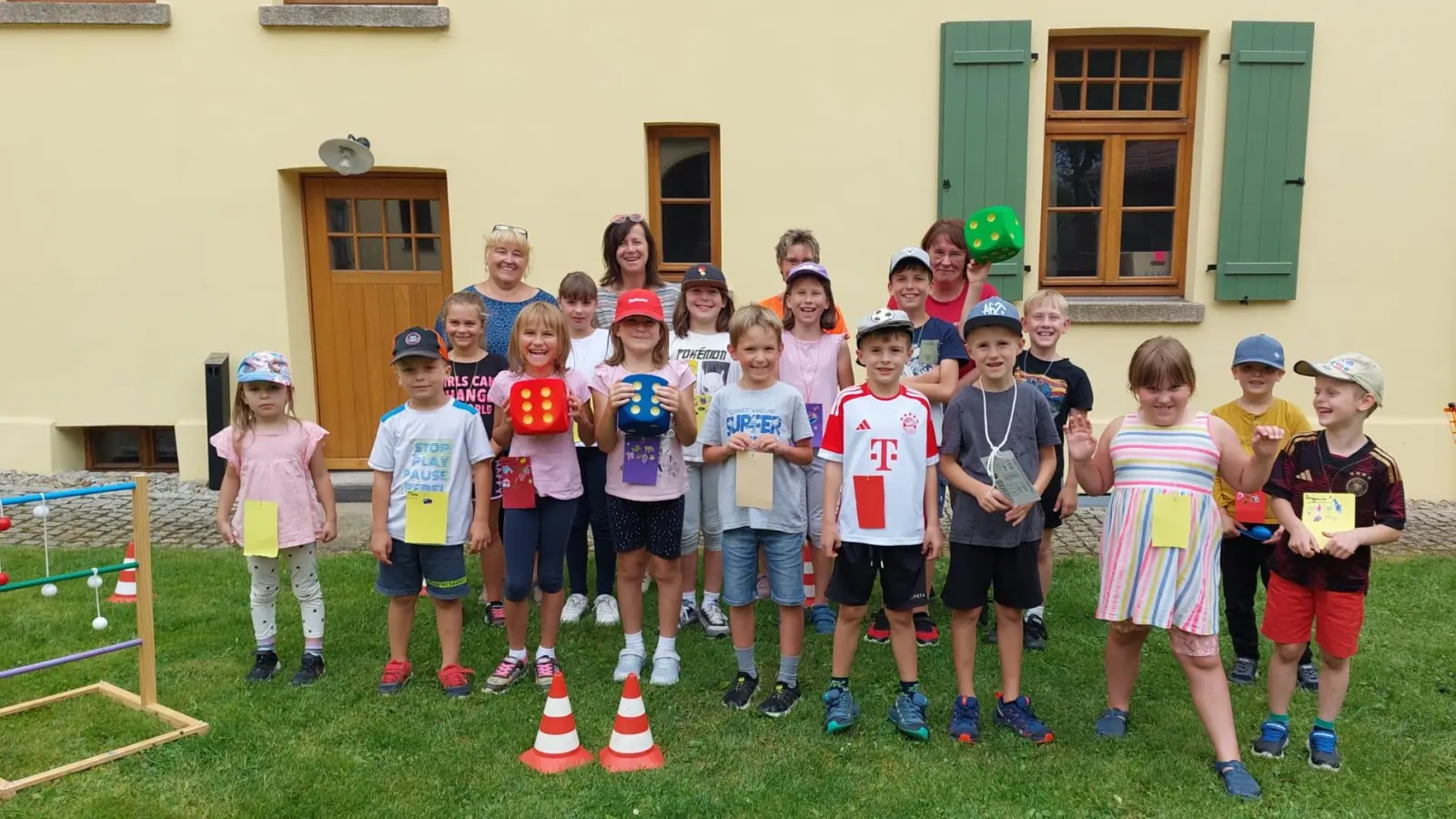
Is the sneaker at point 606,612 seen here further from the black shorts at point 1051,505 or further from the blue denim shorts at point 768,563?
the black shorts at point 1051,505

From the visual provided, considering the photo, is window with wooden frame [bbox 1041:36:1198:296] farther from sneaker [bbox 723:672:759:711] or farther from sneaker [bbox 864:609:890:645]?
sneaker [bbox 723:672:759:711]

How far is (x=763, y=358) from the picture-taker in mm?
3426

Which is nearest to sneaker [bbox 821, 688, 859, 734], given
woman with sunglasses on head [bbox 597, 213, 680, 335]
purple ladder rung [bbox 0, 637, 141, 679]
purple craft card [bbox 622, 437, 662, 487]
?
purple craft card [bbox 622, 437, 662, 487]

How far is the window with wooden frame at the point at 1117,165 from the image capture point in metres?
6.73

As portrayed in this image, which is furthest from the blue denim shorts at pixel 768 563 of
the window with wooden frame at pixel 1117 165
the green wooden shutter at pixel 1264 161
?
the green wooden shutter at pixel 1264 161

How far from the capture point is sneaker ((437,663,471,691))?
11.7 ft

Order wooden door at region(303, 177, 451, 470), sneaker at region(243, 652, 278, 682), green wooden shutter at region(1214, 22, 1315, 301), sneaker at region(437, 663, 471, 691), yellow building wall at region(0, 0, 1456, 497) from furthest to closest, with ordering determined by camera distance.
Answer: wooden door at region(303, 177, 451, 470), yellow building wall at region(0, 0, 1456, 497), green wooden shutter at region(1214, 22, 1315, 301), sneaker at region(243, 652, 278, 682), sneaker at region(437, 663, 471, 691)

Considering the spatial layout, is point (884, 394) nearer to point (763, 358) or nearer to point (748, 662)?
point (763, 358)

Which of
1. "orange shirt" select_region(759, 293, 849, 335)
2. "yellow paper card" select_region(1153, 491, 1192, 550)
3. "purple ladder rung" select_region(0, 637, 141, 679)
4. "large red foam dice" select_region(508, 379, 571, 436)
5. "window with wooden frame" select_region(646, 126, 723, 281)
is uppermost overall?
"window with wooden frame" select_region(646, 126, 723, 281)

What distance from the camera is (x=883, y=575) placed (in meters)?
3.27

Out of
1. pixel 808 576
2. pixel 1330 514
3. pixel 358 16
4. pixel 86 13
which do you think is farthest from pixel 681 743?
pixel 86 13

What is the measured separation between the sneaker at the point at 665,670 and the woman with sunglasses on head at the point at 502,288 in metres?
1.52

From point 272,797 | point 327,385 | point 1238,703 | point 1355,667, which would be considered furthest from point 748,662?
point 327,385

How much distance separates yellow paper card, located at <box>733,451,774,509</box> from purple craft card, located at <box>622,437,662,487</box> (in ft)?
1.14
